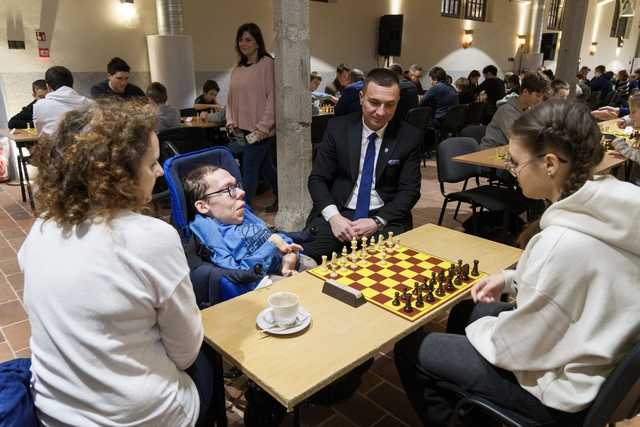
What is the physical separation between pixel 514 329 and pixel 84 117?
1.27 meters

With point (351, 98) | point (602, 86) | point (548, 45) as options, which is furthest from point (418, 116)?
point (548, 45)

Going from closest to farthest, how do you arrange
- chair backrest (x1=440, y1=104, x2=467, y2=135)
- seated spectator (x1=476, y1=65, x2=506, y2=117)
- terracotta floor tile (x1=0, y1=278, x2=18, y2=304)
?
terracotta floor tile (x1=0, y1=278, x2=18, y2=304), chair backrest (x1=440, y1=104, x2=467, y2=135), seated spectator (x1=476, y1=65, x2=506, y2=117)

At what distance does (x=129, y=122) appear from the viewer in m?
1.15

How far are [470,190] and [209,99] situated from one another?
4.58 m

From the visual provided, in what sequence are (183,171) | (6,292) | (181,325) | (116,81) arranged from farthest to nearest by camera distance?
(116,81) < (6,292) < (183,171) < (181,325)

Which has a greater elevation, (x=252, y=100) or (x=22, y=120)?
(x=252, y=100)

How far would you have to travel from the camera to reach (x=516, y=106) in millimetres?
4113

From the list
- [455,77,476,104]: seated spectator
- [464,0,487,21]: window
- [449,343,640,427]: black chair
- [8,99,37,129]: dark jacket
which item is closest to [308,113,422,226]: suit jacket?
[449,343,640,427]: black chair

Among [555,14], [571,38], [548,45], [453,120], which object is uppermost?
[555,14]

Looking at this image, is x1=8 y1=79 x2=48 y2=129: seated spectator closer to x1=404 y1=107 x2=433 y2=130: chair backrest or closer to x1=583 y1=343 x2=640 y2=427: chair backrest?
x1=404 y1=107 x2=433 y2=130: chair backrest

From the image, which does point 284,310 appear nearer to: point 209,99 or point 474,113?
point 209,99

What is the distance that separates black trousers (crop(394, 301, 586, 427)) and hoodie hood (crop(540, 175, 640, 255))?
0.50 metres

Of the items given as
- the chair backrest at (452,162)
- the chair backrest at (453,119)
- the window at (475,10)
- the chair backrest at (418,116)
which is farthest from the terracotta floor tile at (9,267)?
the window at (475,10)

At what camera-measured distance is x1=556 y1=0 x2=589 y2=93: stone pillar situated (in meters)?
8.60
